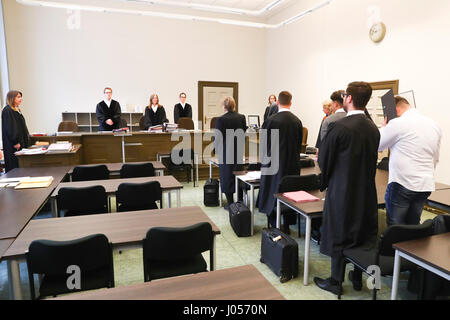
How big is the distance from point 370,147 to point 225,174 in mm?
2459

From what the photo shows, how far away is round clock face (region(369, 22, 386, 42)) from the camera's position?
5.51 meters

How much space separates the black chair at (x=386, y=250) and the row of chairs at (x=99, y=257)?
107 cm

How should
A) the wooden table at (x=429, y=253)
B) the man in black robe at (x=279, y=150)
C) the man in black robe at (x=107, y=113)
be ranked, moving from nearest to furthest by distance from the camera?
1. the wooden table at (x=429, y=253)
2. the man in black robe at (x=279, y=150)
3. the man in black robe at (x=107, y=113)

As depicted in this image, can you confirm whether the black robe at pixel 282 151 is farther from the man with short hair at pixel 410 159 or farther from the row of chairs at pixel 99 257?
the row of chairs at pixel 99 257

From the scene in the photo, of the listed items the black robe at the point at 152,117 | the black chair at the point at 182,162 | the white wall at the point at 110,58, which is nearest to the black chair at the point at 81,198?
the black chair at the point at 182,162

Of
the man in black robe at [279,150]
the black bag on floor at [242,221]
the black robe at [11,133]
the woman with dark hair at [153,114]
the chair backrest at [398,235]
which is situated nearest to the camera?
the chair backrest at [398,235]

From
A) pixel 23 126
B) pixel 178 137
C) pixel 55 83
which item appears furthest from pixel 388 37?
pixel 55 83

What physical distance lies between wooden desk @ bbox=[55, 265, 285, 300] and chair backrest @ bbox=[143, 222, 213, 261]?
457 mm

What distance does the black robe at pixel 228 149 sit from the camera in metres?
4.37

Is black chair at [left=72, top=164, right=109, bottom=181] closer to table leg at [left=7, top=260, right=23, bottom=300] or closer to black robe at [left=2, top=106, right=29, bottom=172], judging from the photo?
black robe at [left=2, top=106, right=29, bottom=172]

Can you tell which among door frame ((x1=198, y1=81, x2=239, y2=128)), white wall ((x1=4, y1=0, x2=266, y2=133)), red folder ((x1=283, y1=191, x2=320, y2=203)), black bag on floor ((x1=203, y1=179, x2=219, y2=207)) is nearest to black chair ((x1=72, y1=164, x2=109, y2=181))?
black bag on floor ((x1=203, y1=179, x2=219, y2=207))

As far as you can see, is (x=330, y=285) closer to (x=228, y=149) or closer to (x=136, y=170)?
(x=228, y=149)

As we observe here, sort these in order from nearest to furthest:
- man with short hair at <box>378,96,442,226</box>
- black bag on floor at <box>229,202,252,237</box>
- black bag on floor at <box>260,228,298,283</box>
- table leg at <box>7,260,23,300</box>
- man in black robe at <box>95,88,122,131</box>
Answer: table leg at <box>7,260,23,300</box>
man with short hair at <box>378,96,442,226</box>
black bag on floor at <box>260,228,298,283</box>
black bag on floor at <box>229,202,252,237</box>
man in black robe at <box>95,88,122,131</box>
